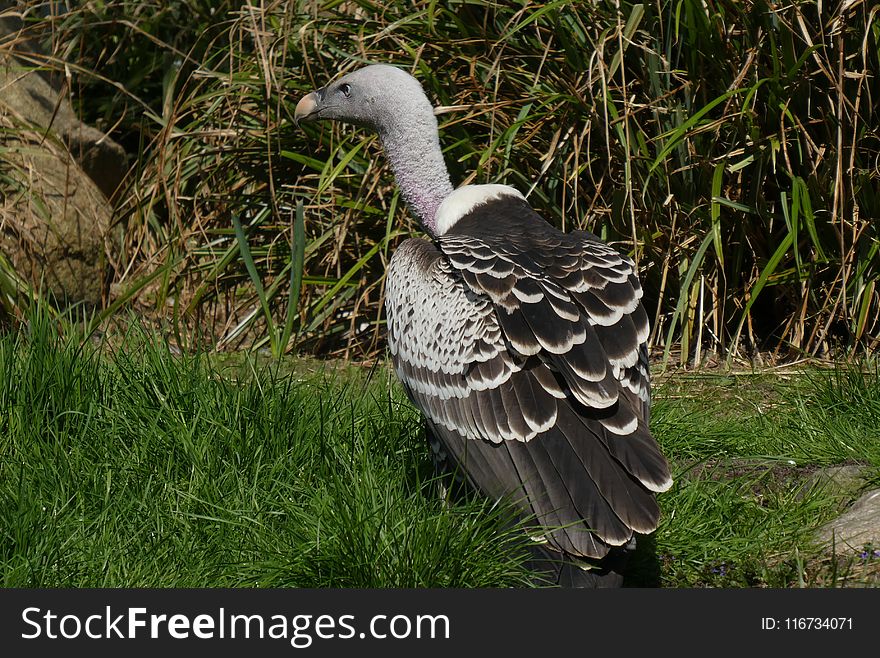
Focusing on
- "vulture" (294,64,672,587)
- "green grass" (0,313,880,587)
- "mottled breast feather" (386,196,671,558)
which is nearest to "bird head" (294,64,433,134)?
"vulture" (294,64,672,587)

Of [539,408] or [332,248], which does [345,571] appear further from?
[332,248]

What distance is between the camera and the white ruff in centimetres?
440

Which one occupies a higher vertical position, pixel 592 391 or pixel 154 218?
pixel 154 218

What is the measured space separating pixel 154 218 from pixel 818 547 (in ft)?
15.2

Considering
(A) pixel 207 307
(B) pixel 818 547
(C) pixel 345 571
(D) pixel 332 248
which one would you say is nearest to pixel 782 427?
(B) pixel 818 547

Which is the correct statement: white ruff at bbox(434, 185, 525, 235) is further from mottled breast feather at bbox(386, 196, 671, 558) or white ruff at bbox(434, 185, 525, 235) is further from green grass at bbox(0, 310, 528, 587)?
green grass at bbox(0, 310, 528, 587)

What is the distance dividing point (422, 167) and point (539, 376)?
1549 mm

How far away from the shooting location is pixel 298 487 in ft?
12.1

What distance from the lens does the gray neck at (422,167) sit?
15.2 feet

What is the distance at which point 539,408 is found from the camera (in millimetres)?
3316

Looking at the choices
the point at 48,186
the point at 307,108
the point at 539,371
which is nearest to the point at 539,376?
the point at 539,371

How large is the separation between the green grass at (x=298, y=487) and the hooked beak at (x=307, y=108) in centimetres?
127

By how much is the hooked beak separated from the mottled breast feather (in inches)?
51.3

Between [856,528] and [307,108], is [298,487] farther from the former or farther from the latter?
[307,108]
